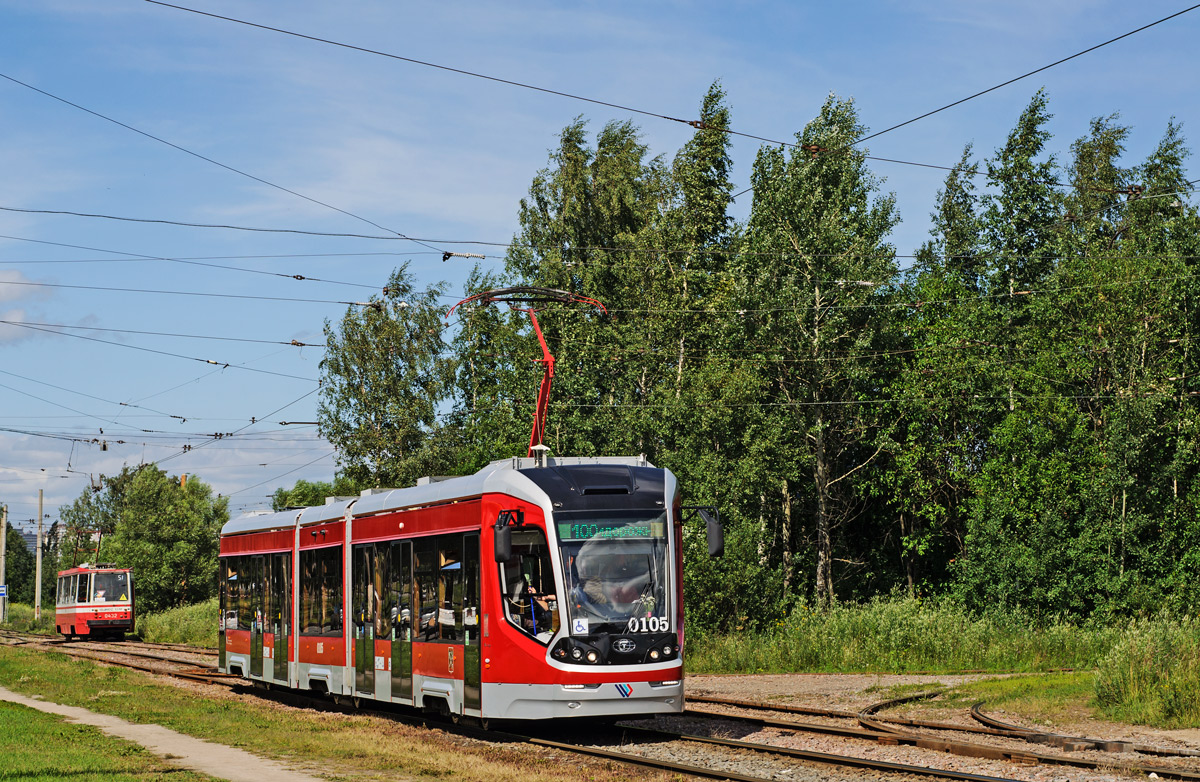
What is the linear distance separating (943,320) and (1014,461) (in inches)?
282

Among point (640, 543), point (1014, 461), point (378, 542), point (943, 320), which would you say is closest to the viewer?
point (640, 543)

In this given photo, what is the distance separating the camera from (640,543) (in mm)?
16094

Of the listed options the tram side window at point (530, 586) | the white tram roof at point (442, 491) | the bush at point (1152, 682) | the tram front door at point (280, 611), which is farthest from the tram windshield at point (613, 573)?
the tram front door at point (280, 611)

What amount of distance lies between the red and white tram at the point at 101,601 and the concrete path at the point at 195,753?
121ft

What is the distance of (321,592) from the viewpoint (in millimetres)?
22531

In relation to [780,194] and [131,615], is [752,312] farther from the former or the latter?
[131,615]

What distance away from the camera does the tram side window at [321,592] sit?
71.6ft

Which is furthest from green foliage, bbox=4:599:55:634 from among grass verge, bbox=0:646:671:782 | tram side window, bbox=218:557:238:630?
grass verge, bbox=0:646:671:782

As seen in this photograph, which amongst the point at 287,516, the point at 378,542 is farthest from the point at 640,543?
the point at 287,516

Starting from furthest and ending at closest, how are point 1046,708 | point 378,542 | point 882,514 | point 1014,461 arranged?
point 882,514 < point 1014,461 < point 378,542 < point 1046,708

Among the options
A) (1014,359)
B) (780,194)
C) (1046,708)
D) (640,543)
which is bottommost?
(1046,708)

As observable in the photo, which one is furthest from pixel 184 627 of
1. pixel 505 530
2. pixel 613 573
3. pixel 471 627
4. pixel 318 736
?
pixel 613 573

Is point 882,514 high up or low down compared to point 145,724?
up

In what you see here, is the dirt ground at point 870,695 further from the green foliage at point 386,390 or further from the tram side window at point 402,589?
the green foliage at point 386,390
